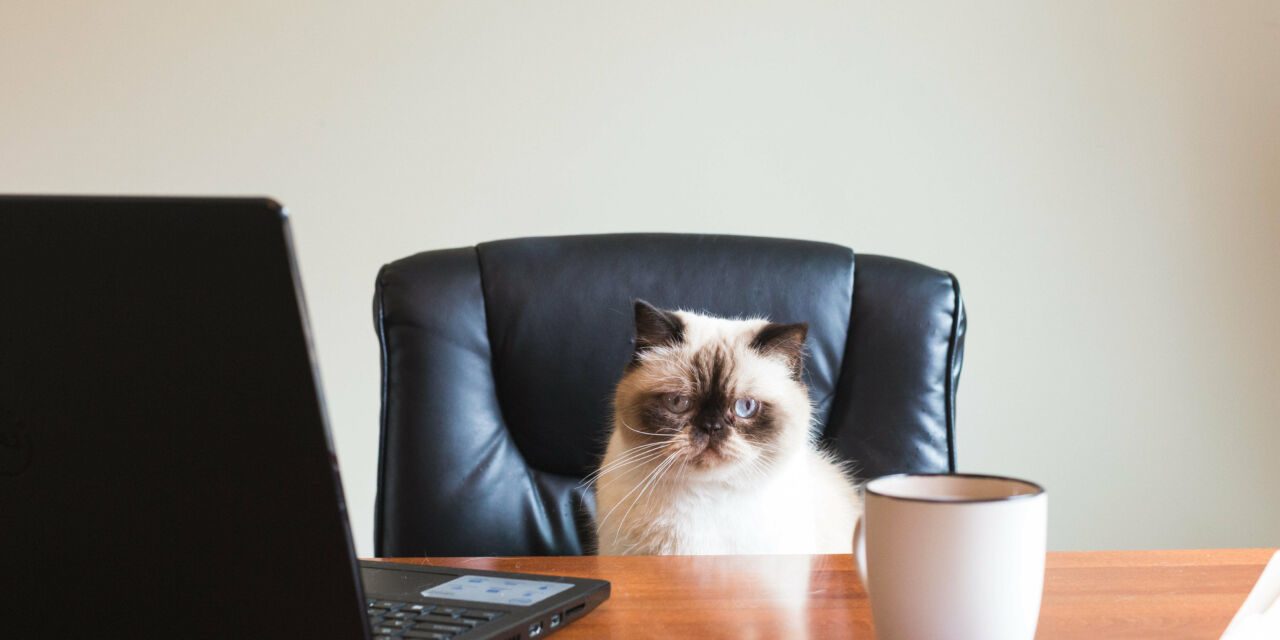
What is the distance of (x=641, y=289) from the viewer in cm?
141

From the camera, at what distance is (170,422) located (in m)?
0.44

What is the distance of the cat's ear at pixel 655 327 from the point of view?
1254 millimetres

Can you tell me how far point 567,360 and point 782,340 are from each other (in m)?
0.31

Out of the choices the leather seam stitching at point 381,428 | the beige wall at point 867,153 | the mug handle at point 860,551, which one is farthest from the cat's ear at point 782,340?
the beige wall at point 867,153

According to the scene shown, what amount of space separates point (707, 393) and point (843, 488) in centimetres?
24

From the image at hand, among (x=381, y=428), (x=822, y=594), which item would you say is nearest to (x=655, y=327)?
(x=381, y=428)

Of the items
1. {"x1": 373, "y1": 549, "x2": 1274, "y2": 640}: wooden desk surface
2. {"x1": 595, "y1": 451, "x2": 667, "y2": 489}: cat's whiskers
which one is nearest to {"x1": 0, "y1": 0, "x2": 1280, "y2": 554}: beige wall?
{"x1": 595, "y1": 451, "x2": 667, "y2": 489}: cat's whiskers

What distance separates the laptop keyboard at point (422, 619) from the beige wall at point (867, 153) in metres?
1.38

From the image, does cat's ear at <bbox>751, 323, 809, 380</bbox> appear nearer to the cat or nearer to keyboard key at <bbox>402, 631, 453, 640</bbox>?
the cat

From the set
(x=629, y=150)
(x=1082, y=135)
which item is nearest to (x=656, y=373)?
(x=629, y=150)

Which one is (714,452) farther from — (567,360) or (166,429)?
(166,429)

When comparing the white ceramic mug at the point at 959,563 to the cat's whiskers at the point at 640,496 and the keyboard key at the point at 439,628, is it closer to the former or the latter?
the keyboard key at the point at 439,628

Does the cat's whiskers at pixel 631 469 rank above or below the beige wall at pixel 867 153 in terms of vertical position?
below

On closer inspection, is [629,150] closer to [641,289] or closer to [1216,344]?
[641,289]
